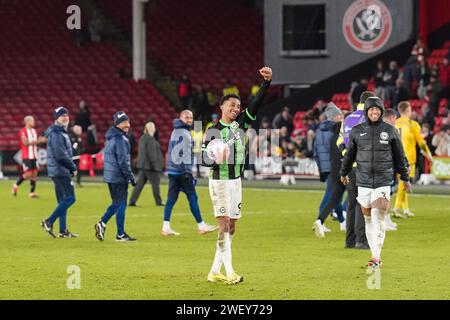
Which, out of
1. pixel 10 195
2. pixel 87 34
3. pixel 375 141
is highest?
pixel 87 34

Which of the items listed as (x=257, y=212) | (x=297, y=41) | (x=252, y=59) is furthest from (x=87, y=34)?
(x=257, y=212)

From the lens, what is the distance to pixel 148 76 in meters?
52.4

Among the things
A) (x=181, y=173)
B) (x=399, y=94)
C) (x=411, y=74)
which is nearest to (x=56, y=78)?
(x=411, y=74)

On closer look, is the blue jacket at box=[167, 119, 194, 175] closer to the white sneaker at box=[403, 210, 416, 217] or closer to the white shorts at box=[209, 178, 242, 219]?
the white sneaker at box=[403, 210, 416, 217]

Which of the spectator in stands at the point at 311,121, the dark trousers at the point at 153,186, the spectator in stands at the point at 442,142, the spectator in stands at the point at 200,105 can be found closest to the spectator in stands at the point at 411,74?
the spectator in stands at the point at 311,121

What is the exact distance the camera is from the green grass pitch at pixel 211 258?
13.7 meters

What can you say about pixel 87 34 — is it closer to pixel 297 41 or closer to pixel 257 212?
pixel 297 41

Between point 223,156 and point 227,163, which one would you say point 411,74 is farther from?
point 223,156

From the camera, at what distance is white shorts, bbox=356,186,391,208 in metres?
15.5

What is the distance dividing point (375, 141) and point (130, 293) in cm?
396

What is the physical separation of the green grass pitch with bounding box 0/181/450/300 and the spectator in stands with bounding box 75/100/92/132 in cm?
1883

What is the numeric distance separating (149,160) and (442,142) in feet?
37.9

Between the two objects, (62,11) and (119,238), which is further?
(62,11)

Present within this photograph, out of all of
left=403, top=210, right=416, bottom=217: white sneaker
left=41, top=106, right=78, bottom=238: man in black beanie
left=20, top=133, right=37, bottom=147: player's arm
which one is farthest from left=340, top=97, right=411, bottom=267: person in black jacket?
left=20, top=133, right=37, bottom=147: player's arm
